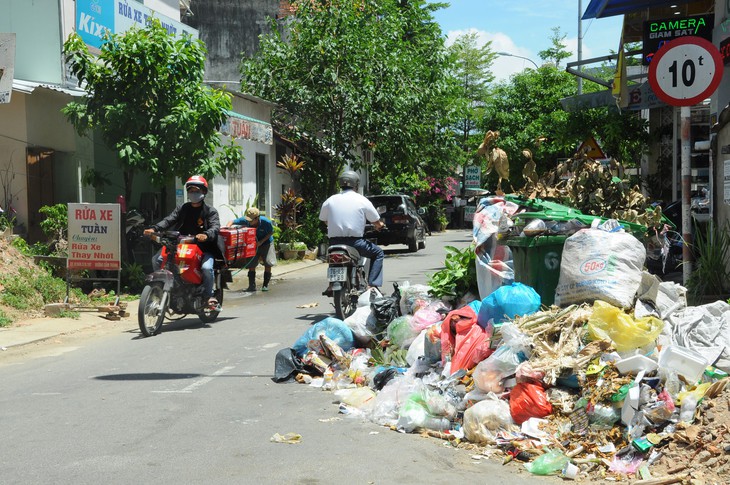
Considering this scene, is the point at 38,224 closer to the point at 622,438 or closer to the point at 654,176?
the point at 622,438

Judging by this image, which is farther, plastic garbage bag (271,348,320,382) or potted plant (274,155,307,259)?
potted plant (274,155,307,259)

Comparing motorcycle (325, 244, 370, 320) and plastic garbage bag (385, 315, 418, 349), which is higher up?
motorcycle (325, 244, 370, 320)

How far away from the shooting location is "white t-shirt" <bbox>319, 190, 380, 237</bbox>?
421 inches

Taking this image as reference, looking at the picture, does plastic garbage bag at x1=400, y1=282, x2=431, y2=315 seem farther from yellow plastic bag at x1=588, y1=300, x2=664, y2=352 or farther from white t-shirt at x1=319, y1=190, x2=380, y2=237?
yellow plastic bag at x1=588, y1=300, x2=664, y2=352

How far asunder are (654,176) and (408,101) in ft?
26.4

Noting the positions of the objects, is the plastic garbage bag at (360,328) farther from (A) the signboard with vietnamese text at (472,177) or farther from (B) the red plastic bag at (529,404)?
(A) the signboard with vietnamese text at (472,177)

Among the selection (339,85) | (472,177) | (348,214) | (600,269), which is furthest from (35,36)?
(472,177)

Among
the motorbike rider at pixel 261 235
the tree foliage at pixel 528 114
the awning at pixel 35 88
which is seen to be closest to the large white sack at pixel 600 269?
the motorbike rider at pixel 261 235

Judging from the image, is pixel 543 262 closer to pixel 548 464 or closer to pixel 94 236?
pixel 548 464

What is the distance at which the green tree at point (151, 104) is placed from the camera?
14.4 meters

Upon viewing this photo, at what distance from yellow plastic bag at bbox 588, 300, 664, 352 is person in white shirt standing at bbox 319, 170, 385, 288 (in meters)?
4.59

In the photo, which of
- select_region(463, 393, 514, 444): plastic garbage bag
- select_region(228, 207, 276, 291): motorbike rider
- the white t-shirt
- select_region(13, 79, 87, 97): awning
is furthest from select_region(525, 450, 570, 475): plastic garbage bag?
select_region(13, 79, 87, 97): awning

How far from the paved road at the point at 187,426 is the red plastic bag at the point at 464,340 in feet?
3.33

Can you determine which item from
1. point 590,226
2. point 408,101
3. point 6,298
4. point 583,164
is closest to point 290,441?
point 590,226
